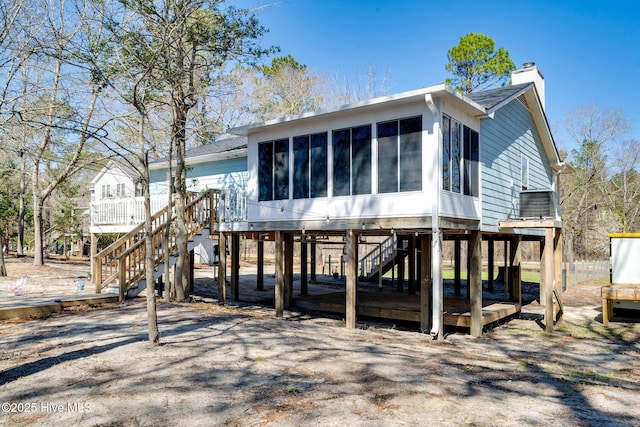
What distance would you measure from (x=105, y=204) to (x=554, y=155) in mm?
16451

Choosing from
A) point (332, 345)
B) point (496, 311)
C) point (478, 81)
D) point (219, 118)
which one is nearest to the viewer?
point (332, 345)

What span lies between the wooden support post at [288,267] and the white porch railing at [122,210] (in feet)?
17.4

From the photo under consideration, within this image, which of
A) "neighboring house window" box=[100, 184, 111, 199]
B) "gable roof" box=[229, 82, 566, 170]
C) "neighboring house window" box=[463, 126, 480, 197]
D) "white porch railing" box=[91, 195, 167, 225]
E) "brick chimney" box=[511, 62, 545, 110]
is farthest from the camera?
"neighboring house window" box=[100, 184, 111, 199]

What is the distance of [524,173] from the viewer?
13.8 meters

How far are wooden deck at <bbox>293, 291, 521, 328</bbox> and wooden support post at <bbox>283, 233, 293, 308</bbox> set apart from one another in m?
0.32

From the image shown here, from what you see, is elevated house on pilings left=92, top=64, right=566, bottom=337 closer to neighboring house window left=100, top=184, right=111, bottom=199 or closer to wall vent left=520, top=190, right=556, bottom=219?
wall vent left=520, top=190, right=556, bottom=219

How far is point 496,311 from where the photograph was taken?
11.9m

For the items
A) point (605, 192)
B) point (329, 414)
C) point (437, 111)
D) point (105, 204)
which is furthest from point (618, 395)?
point (605, 192)

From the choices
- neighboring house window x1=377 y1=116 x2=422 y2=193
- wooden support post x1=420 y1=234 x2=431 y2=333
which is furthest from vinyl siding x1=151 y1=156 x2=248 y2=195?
wooden support post x1=420 y1=234 x2=431 y2=333

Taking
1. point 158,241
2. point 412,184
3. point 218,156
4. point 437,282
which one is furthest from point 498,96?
point 158,241

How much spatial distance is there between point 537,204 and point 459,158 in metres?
3.32

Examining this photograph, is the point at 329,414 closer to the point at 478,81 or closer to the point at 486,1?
the point at 486,1

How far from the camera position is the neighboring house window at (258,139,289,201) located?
12.0 meters

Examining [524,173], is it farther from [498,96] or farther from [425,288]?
[425,288]
